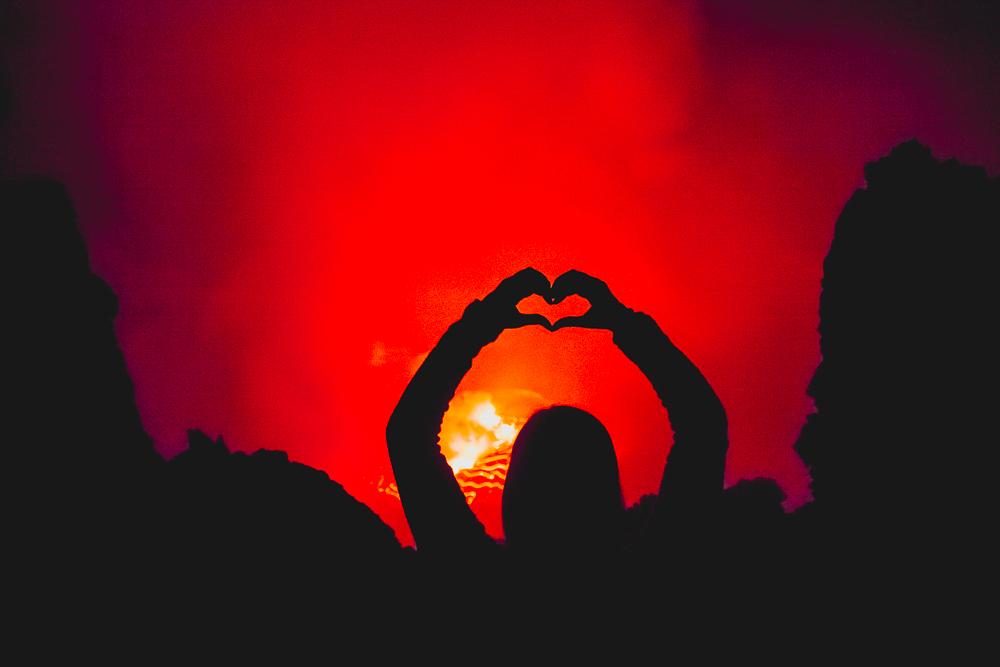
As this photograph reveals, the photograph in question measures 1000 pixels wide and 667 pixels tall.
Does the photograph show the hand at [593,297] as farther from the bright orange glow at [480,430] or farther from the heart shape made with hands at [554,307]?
the heart shape made with hands at [554,307]

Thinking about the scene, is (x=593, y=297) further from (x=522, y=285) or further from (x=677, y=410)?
(x=677, y=410)

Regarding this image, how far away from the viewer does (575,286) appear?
1757 millimetres

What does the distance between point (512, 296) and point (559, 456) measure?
0.48 m

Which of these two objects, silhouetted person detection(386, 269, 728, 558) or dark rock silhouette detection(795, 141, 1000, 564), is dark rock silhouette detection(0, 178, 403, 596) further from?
dark rock silhouette detection(795, 141, 1000, 564)

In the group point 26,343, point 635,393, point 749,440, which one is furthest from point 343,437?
point 26,343

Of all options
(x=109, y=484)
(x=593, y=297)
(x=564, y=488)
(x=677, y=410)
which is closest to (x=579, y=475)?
(x=564, y=488)

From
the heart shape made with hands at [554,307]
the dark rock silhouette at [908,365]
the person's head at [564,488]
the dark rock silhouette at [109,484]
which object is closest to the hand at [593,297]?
the person's head at [564,488]

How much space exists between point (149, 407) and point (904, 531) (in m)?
8.12

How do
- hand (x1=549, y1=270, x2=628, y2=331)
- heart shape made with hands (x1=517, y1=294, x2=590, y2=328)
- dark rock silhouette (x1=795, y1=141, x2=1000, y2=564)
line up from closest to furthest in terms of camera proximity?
dark rock silhouette (x1=795, y1=141, x2=1000, y2=564), hand (x1=549, y1=270, x2=628, y2=331), heart shape made with hands (x1=517, y1=294, x2=590, y2=328)

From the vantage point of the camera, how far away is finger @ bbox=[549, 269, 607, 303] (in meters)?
1.73

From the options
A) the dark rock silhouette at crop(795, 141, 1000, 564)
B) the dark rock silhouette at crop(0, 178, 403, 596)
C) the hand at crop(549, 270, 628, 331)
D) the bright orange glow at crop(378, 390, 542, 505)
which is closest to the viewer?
the dark rock silhouette at crop(0, 178, 403, 596)

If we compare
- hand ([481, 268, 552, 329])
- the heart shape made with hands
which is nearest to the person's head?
hand ([481, 268, 552, 329])

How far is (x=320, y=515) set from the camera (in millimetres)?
1564

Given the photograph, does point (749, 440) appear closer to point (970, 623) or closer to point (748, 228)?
point (748, 228)
